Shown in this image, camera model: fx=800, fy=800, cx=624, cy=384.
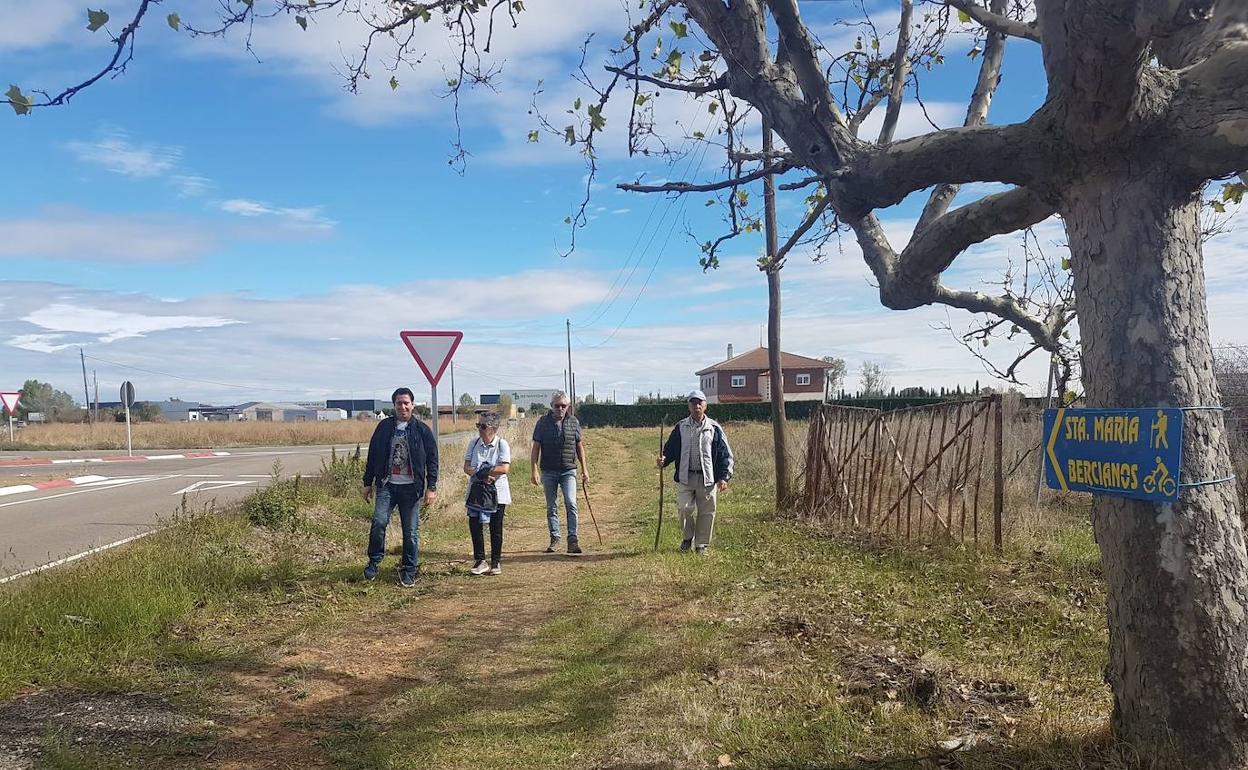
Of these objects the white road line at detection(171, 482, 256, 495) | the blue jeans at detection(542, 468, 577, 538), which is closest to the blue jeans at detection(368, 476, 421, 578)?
the blue jeans at detection(542, 468, 577, 538)

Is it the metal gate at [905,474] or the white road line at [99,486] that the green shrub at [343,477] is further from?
the metal gate at [905,474]

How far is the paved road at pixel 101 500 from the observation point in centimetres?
1033

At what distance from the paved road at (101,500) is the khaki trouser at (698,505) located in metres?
6.02

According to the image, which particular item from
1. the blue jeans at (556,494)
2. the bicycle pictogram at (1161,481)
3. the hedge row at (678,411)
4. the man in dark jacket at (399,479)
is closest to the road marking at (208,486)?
the blue jeans at (556,494)

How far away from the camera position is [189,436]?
43.6 m

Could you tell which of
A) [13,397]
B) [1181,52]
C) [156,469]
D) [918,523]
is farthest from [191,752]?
[13,397]

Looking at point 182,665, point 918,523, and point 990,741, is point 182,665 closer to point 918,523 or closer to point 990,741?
point 990,741

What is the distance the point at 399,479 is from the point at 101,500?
35.5 ft

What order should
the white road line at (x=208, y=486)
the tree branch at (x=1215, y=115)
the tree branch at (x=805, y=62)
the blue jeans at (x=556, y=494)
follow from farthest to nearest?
the white road line at (x=208, y=486) → the blue jeans at (x=556, y=494) → the tree branch at (x=805, y=62) → the tree branch at (x=1215, y=115)

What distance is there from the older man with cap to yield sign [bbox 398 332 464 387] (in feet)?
10.2

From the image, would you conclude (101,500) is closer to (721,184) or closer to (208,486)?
(208,486)

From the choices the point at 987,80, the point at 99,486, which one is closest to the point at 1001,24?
the point at 987,80

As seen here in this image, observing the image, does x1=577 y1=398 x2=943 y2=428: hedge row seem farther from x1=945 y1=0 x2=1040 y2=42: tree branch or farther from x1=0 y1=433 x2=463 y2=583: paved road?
x1=945 y1=0 x2=1040 y2=42: tree branch

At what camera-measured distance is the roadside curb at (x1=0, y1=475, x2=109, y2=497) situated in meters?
16.9
